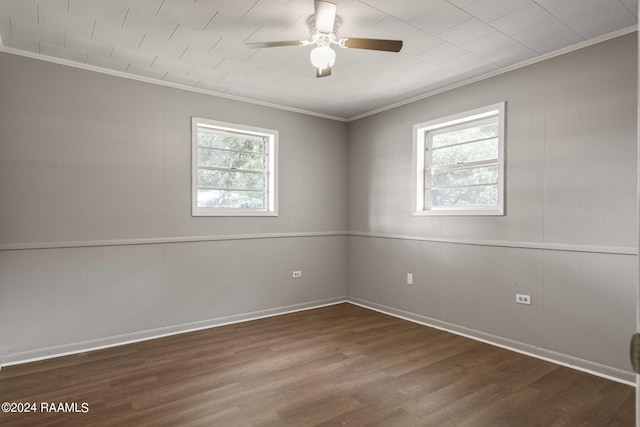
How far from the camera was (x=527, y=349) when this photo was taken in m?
→ 3.36

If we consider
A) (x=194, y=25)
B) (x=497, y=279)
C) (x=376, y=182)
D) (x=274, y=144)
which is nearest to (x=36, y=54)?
(x=194, y=25)

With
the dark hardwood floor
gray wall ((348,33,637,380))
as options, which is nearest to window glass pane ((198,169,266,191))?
the dark hardwood floor

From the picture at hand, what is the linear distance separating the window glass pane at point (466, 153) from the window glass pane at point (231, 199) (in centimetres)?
217

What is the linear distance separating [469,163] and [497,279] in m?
1.22

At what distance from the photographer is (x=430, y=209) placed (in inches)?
171

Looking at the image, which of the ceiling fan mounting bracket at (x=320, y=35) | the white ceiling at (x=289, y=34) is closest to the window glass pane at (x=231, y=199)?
the white ceiling at (x=289, y=34)

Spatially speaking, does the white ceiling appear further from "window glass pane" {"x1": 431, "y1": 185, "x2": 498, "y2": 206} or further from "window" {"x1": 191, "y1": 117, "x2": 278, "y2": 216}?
"window glass pane" {"x1": 431, "y1": 185, "x2": 498, "y2": 206}

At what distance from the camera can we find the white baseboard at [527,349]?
112 inches

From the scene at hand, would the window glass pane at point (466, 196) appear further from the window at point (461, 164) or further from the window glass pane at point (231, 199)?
the window glass pane at point (231, 199)

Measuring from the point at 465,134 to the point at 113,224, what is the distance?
12.2 ft

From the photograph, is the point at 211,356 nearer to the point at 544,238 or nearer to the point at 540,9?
the point at 544,238

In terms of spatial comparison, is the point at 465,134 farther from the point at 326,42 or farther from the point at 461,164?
the point at 326,42

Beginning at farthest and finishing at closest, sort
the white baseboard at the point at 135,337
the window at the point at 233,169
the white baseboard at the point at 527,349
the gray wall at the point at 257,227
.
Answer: the window at the point at 233,169 → the white baseboard at the point at 135,337 → the gray wall at the point at 257,227 → the white baseboard at the point at 527,349

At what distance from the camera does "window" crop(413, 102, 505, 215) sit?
12.1ft
